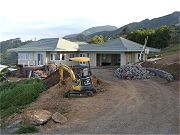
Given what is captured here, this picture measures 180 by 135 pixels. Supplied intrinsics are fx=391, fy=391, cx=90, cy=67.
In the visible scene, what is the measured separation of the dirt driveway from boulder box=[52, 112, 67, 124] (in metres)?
0.27

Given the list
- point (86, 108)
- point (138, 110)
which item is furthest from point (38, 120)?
point (138, 110)

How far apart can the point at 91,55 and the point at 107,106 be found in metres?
29.9

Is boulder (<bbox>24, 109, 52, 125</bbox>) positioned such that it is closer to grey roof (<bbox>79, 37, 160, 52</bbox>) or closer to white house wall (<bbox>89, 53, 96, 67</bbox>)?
grey roof (<bbox>79, 37, 160, 52</bbox>)

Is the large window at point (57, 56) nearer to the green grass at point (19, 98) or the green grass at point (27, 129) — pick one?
the green grass at point (19, 98)

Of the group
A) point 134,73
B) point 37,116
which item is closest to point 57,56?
point 134,73

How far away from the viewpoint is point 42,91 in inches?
891

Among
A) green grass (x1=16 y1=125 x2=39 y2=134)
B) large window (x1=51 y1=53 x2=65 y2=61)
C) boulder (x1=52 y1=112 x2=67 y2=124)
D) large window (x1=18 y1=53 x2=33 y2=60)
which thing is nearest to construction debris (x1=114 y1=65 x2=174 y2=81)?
boulder (x1=52 y1=112 x2=67 y2=124)

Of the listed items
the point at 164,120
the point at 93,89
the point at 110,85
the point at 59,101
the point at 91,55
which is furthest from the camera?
the point at 91,55

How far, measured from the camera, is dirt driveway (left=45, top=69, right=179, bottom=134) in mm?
14031

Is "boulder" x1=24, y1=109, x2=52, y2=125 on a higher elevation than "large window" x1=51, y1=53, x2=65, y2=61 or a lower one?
lower

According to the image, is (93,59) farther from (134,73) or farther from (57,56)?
(134,73)

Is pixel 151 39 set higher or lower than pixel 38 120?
higher

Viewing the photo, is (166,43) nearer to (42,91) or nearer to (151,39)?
(151,39)

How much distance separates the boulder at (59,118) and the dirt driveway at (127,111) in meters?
0.27
